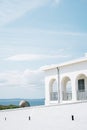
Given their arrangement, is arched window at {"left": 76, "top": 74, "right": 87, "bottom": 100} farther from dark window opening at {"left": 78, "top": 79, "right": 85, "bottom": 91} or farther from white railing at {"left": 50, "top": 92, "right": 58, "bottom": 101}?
white railing at {"left": 50, "top": 92, "right": 58, "bottom": 101}

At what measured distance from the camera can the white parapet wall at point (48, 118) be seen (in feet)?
60.3

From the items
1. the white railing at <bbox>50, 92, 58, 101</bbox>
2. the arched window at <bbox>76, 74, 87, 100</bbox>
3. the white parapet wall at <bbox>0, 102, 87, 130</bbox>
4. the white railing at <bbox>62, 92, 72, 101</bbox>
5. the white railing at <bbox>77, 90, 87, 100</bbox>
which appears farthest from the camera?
the white railing at <bbox>50, 92, 58, 101</bbox>

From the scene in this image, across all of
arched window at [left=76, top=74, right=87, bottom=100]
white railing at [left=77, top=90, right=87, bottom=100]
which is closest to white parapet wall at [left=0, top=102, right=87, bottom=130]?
white railing at [left=77, top=90, right=87, bottom=100]

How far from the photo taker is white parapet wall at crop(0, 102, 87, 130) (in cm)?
1839

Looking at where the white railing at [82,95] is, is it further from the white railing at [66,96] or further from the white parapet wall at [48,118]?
the white parapet wall at [48,118]

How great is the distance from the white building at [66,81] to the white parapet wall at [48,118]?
278cm

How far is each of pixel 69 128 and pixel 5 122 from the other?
316 inches

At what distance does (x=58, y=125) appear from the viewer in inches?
781

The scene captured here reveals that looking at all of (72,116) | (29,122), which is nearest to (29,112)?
(29,122)

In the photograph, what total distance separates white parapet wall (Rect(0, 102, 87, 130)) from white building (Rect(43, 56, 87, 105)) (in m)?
2.78

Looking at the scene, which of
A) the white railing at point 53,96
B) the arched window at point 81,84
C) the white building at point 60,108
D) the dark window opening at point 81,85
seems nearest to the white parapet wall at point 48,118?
the white building at point 60,108

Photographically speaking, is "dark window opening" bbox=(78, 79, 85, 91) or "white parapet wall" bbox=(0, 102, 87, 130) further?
"dark window opening" bbox=(78, 79, 85, 91)

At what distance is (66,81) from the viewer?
25891 millimetres

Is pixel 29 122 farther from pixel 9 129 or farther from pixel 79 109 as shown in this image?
pixel 79 109
